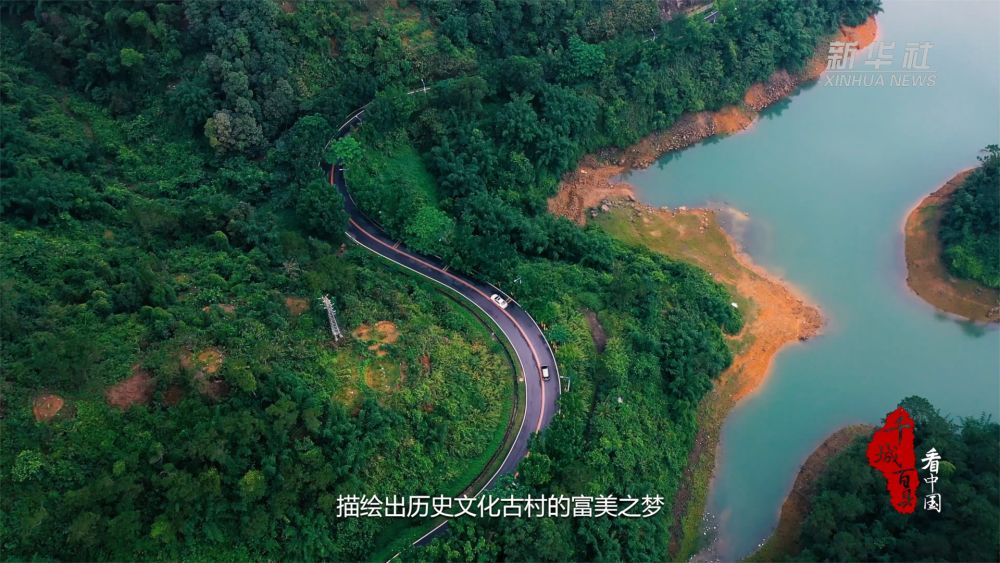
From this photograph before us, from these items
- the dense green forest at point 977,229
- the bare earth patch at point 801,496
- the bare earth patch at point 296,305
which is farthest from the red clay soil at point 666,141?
the bare earth patch at point 801,496

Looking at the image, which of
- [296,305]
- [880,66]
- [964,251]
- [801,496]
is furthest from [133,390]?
[880,66]

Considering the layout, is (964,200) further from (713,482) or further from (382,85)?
(382,85)

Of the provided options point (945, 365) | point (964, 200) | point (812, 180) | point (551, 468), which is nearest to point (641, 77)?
point (812, 180)

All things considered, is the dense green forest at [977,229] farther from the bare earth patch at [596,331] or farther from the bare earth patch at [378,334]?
the bare earth patch at [378,334]

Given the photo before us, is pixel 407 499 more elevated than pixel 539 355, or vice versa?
pixel 539 355

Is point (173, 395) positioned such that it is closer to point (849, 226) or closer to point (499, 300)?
point (499, 300)
